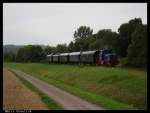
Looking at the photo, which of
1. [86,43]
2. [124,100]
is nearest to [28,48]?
[86,43]

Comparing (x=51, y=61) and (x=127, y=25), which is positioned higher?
(x=127, y=25)

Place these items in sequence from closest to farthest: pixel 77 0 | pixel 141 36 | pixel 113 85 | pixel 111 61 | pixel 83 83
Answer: pixel 77 0 → pixel 113 85 → pixel 83 83 → pixel 141 36 → pixel 111 61

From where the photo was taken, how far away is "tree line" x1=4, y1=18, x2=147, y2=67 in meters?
50.7

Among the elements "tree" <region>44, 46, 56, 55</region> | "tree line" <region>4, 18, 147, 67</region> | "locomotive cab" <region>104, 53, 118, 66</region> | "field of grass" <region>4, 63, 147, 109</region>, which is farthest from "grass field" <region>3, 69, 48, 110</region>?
"tree" <region>44, 46, 56, 55</region>

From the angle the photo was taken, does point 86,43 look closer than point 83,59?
No

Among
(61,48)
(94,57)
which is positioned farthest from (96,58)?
(61,48)

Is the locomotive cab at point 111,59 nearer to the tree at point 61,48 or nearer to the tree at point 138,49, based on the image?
the tree at point 138,49

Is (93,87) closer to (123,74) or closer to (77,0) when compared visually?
(123,74)

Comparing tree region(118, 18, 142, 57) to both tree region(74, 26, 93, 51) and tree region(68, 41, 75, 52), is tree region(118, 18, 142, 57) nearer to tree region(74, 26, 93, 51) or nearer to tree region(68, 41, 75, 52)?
tree region(74, 26, 93, 51)

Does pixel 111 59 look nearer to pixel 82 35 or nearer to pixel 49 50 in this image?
pixel 82 35

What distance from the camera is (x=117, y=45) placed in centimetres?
7362

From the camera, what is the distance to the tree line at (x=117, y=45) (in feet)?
166

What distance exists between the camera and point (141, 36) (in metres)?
52.0

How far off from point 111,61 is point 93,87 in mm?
21234
